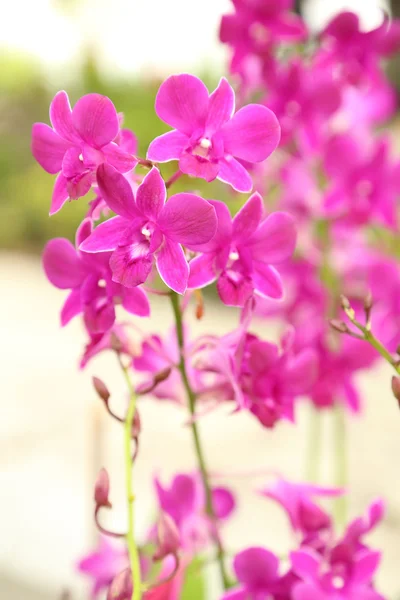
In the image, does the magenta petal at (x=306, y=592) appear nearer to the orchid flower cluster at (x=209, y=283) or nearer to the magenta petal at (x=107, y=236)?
the orchid flower cluster at (x=209, y=283)

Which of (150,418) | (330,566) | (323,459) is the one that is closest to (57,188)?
(330,566)

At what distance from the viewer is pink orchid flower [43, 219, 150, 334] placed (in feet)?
0.76

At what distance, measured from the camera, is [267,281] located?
24cm

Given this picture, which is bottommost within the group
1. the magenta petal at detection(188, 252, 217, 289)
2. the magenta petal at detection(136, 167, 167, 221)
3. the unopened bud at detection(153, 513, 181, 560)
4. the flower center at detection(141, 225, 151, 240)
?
the unopened bud at detection(153, 513, 181, 560)

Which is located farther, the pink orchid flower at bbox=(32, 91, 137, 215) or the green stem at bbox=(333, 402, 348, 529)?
the green stem at bbox=(333, 402, 348, 529)

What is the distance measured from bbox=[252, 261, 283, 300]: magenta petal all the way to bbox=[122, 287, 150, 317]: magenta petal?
37 millimetres

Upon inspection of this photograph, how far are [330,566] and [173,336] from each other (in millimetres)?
113

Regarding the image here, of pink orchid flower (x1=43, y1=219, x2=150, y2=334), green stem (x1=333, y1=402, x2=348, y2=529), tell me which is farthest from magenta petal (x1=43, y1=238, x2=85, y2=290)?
green stem (x1=333, y1=402, x2=348, y2=529)

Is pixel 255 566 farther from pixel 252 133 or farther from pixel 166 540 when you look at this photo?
pixel 252 133

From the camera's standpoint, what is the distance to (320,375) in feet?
1.22

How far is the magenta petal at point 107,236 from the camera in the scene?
214 millimetres

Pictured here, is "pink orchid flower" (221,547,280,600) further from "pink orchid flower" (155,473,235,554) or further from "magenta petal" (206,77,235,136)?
"magenta petal" (206,77,235,136)

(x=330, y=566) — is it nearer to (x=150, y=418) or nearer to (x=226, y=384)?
(x=226, y=384)

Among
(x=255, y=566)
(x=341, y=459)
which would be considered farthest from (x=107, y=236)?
(x=341, y=459)
